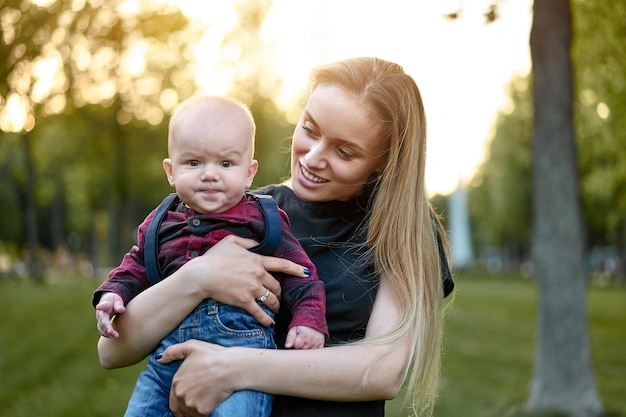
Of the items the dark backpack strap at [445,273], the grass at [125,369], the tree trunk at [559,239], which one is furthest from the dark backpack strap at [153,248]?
the tree trunk at [559,239]

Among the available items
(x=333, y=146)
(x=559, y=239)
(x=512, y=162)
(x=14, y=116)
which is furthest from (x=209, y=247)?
(x=512, y=162)

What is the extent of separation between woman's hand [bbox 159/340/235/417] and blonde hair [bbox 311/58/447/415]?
2.16 feet

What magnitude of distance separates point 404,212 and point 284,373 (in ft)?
2.42

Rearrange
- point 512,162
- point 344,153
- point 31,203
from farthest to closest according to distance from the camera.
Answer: point 512,162, point 31,203, point 344,153

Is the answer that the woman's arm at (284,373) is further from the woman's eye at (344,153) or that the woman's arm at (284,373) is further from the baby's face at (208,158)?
the woman's eye at (344,153)

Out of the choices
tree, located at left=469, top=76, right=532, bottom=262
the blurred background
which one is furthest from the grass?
tree, located at left=469, top=76, right=532, bottom=262

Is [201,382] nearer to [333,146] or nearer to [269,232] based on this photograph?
[269,232]

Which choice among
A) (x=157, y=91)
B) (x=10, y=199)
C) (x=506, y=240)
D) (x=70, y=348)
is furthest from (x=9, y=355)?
(x=506, y=240)

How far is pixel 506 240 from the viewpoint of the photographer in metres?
62.0

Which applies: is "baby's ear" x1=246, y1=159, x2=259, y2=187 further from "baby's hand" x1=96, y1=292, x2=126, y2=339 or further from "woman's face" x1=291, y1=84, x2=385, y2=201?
"baby's hand" x1=96, y1=292, x2=126, y2=339

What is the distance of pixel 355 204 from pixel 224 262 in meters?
0.69

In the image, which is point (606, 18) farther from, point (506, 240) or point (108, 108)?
point (506, 240)

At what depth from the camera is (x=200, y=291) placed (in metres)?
2.65

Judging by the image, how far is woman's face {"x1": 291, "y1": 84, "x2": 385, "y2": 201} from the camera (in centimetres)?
294
